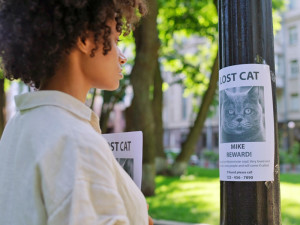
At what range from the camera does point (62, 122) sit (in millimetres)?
1103

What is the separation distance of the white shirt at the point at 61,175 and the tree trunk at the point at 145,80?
27.8 feet

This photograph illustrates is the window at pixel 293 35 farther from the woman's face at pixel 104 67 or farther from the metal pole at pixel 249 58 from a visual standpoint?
the woman's face at pixel 104 67

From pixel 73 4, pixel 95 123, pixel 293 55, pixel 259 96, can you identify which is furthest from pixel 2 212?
pixel 293 55

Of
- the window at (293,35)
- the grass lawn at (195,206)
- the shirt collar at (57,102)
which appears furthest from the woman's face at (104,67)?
the window at (293,35)

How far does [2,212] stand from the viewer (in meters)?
Answer: 1.18

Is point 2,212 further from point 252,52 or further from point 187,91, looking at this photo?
point 187,91

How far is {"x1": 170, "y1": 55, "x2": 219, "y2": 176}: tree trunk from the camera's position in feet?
46.5

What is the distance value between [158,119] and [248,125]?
15.0 metres

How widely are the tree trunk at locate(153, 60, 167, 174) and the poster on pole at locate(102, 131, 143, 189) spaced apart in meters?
13.8

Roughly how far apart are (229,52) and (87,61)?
3.92 ft

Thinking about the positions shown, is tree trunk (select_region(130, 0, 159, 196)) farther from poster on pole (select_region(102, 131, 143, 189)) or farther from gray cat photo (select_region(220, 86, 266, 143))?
poster on pole (select_region(102, 131, 143, 189))

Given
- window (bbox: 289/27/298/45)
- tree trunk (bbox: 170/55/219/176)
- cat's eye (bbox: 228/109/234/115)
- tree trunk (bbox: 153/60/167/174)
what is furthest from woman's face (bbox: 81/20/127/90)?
window (bbox: 289/27/298/45)

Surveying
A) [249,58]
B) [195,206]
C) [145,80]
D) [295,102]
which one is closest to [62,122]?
[249,58]

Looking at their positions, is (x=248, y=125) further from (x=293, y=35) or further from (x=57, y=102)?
(x=293, y=35)
